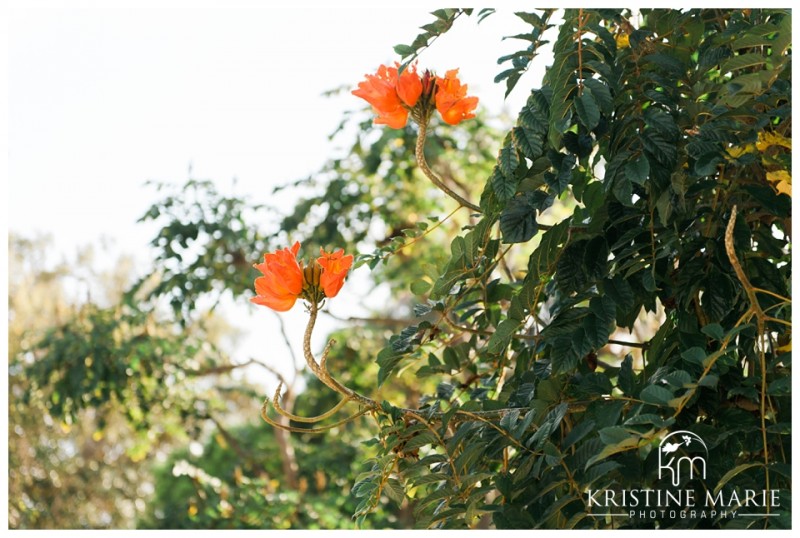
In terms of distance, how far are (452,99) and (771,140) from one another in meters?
0.39

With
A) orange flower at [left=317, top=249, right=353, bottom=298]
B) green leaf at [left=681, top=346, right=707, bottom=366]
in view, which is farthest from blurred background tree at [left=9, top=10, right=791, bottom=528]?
orange flower at [left=317, top=249, right=353, bottom=298]

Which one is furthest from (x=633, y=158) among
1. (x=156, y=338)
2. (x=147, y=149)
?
(x=147, y=149)

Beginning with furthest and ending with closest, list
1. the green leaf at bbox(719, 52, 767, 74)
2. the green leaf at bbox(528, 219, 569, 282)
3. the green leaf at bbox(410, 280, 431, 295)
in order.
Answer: the green leaf at bbox(410, 280, 431, 295), the green leaf at bbox(528, 219, 569, 282), the green leaf at bbox(719, 52, 767, 74)

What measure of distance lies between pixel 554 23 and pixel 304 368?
2.65 m

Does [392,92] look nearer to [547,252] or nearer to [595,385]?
[547,252]

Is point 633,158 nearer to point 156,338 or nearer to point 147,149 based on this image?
point 156,338

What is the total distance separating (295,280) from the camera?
3.01 feet

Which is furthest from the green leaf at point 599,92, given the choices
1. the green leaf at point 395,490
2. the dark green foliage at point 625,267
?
the green leaf at point 395,490

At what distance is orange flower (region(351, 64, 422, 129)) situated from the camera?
1.06m

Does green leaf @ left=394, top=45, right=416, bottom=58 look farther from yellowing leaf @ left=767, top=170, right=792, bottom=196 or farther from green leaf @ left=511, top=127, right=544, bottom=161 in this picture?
yellowing leaf @ left=767, top=170, right=792, bottom=196

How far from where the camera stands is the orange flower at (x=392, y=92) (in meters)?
1.06

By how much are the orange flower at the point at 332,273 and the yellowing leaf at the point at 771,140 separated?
1.68 ft

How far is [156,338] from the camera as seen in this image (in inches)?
126

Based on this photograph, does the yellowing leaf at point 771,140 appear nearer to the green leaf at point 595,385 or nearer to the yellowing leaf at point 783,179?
the yellowing leaf at point 783,179
